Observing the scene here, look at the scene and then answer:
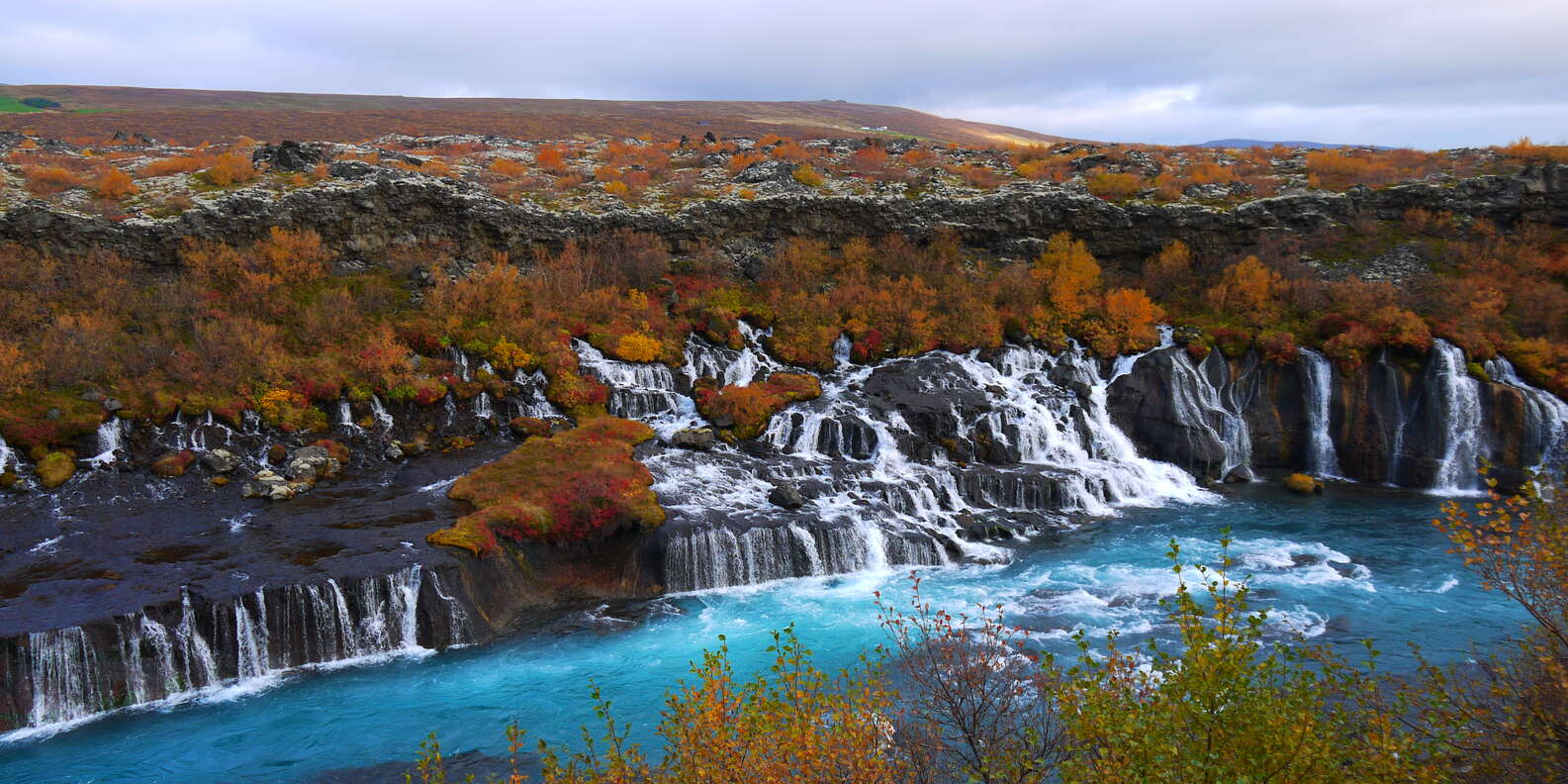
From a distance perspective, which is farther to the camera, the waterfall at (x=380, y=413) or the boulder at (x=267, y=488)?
the waterfall at (x=380, y=413)

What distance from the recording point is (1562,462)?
28.9 meters

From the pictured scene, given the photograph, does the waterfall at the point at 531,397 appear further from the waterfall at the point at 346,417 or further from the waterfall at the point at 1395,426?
the waterfall at the point at 1395,426

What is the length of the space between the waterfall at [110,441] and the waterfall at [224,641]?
425 inches

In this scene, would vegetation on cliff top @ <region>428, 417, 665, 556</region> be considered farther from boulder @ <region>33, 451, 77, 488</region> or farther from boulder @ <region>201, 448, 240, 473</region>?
boulder @ <region>33, 451, 77, 488</region>

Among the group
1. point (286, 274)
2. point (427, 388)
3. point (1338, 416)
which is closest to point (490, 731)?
point (427, 388)

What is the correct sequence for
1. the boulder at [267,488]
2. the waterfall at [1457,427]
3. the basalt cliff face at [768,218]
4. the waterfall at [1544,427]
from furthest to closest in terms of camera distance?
the basalt cliff face at [768,218] < the waterfall at [1457,427] < the waterfall at [1544,427] < the boulder at [267,488]

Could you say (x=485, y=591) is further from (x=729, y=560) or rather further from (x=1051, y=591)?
(x=1051, y=591)

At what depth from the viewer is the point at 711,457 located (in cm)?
2939

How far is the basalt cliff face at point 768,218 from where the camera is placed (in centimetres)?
3459

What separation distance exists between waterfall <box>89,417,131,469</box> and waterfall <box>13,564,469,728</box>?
35.4 feet

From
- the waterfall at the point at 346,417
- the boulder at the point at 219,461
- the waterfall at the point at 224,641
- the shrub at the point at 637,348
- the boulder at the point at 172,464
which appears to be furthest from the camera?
the shrub at the point at 637,348

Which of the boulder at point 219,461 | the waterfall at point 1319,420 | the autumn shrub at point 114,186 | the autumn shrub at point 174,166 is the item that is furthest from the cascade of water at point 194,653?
the waterfall at point 1319,420

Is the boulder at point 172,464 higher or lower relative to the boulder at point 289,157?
lower

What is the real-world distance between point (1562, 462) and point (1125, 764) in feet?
110
